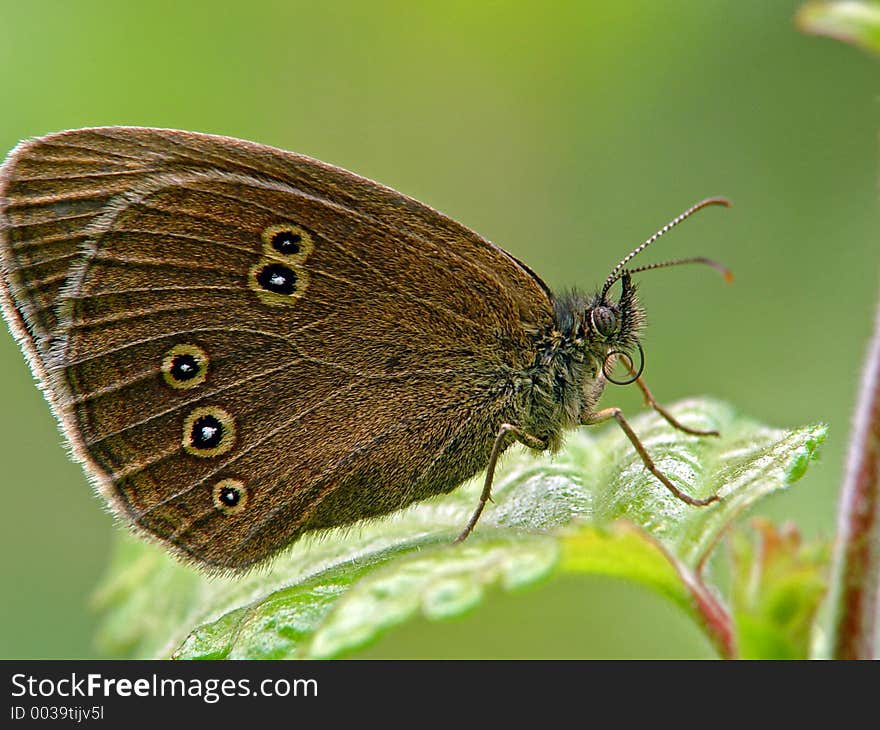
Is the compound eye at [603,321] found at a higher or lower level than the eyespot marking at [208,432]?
higher

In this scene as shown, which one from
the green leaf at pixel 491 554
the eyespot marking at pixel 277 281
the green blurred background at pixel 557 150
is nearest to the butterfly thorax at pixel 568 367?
the green leaf at pixel 491 554

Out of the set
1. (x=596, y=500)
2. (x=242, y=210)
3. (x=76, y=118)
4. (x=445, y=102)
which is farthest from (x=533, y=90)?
(x=596, y=500)

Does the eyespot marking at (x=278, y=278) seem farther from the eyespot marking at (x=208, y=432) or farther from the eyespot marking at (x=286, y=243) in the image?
the eyespot marking at (x=208, y=432)

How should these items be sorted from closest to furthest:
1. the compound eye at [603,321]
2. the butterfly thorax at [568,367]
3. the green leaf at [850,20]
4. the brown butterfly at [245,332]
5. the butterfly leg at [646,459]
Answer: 1. the green leaf at [850,20]
2. the butterfly leg at [646,459]
3. the brown butterfly at [245,332]
4. the butterfly thorax at [568,367]
5. the compound eye at [603,321]

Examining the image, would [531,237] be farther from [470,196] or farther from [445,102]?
[445,102]

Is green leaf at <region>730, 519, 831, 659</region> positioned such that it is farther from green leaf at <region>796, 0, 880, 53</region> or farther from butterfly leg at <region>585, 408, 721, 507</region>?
green leaf at <region>796, 0, 880, 53</region>

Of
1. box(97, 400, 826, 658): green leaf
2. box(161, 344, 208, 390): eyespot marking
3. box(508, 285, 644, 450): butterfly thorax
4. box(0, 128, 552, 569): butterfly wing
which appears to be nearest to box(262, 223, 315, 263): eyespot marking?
box(0, 128, 552, 569): butterfly wing
